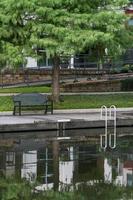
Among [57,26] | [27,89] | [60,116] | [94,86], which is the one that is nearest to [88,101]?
[57,26]

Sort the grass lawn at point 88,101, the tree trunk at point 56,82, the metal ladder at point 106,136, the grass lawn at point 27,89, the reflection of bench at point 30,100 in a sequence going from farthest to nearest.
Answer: the grass lawn at point 27,89
the tree trunk at point 56,82
the grass lawn at point 88,101
the reflection of bench at point 30,100
the metal ladder at point 106,136

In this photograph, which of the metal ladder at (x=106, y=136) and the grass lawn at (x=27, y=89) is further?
the grass lawn at (x=27, y=89)

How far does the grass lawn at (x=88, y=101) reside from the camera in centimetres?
3180

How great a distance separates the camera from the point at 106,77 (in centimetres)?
4247

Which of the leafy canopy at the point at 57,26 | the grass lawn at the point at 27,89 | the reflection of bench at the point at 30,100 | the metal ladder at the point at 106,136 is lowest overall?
the metal ladder at the point at 106,136

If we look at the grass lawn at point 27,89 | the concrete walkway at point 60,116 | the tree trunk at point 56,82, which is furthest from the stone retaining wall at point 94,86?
the concrete walkway at point 60,116

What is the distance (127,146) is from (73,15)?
9.79 metres

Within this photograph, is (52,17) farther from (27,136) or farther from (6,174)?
(6,174)

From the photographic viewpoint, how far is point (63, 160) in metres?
19.2

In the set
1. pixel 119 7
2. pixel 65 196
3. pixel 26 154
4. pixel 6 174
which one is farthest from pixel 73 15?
pixel 65 196

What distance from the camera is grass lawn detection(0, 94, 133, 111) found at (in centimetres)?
3180

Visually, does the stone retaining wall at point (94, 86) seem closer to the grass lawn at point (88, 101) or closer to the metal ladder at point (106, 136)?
the grass lawn at point (88, 101)

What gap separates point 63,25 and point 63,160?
12689 millimetres

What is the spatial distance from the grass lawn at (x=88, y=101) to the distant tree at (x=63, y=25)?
7.66 feet
